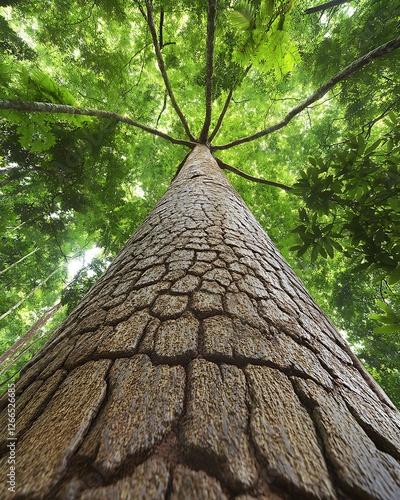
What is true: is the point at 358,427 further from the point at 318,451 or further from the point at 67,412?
the point at 67,412

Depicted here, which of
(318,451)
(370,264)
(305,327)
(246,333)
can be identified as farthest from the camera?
(370,264)

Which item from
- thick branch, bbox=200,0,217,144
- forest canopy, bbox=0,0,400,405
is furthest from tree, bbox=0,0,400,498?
thick branch, bbox=200,0,217,144

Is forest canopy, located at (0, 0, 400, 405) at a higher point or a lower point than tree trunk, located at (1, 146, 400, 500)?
higher

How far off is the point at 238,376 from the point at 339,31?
7.47 meters

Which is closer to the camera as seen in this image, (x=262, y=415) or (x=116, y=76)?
(x=262, y=415)

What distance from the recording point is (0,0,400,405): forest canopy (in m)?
2.72

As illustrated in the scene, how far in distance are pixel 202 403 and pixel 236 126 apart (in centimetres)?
791

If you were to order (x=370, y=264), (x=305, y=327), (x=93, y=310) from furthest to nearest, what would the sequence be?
(x=370, y=264)
(x=93, y=310)
(x=305, y=327)

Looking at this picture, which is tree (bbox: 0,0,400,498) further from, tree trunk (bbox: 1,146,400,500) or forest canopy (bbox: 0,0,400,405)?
forest canopy (bbox: 0,0,400,405)

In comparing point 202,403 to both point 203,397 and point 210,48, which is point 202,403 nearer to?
point 203,397

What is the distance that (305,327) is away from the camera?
0.88 meters

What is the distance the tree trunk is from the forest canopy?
168 cm

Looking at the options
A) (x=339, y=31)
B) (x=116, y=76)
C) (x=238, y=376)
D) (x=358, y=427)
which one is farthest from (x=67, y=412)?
(x=339, y=31)

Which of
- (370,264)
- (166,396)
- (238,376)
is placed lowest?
(166,396)
